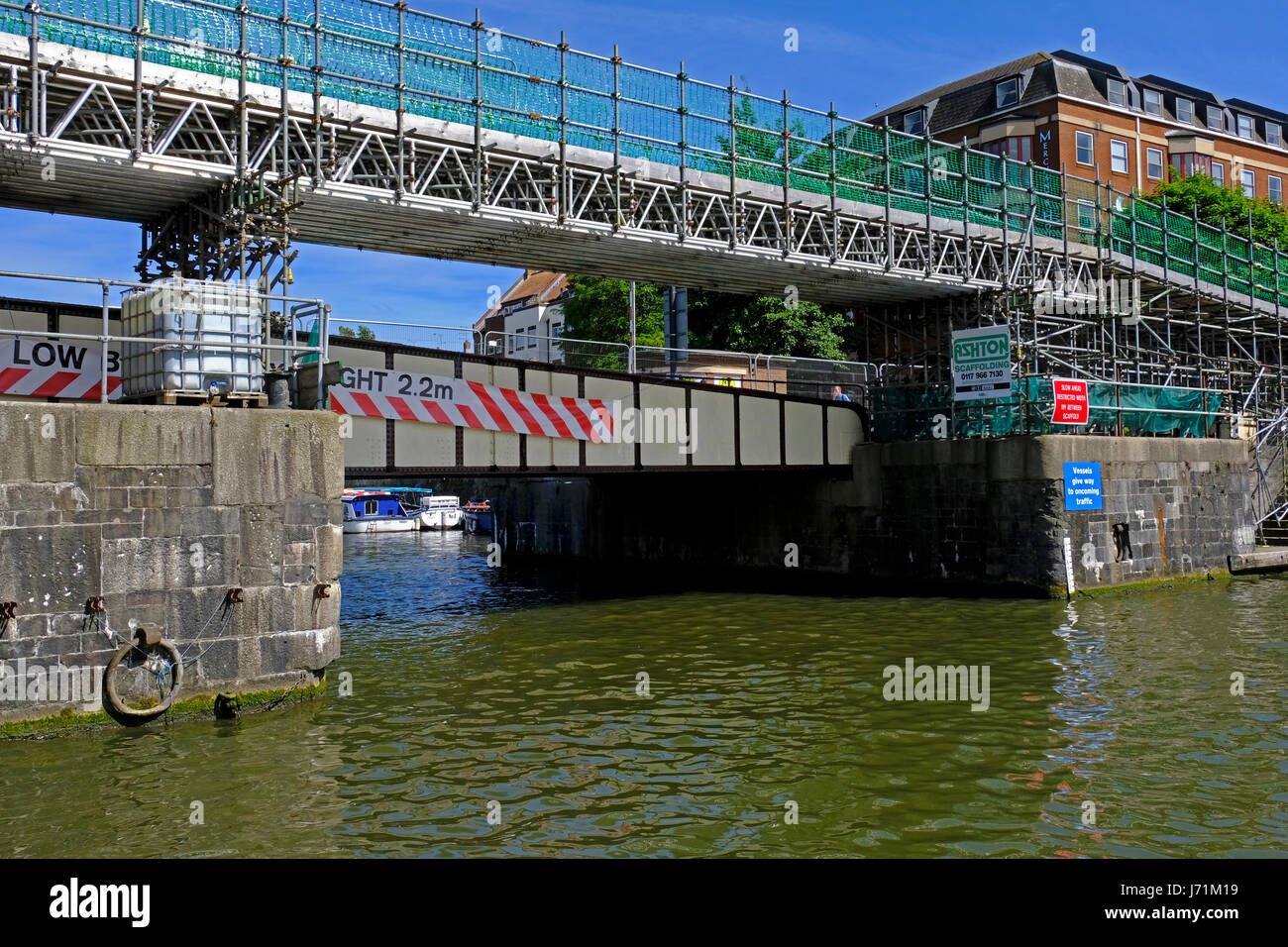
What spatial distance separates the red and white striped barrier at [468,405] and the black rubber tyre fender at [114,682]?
20.7 feet

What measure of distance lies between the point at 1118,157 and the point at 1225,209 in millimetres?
10985

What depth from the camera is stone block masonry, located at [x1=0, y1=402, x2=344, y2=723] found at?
11391 mm

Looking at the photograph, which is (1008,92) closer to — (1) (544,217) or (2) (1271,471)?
(2) (1271,471)

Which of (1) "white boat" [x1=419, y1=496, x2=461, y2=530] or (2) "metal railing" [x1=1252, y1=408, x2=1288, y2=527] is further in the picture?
(1) "white boat" [x1=419, y1=496, x2=461, y2=530]

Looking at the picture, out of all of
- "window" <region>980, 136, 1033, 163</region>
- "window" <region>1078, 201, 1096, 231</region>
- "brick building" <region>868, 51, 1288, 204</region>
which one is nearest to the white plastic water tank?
"window" <region>1078, 201, 1096, 231</region>

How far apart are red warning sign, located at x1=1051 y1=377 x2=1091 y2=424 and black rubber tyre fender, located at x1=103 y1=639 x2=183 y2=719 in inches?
747

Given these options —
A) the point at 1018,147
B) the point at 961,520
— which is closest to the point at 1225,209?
the point at 1018,147

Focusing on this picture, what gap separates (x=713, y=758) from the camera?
11273 mm

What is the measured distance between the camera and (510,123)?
20906 mm

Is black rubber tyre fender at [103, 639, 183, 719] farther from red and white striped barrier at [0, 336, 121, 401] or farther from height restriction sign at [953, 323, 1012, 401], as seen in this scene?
height restriction sign at [953, 323, 1012, 401]

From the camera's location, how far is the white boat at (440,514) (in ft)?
184

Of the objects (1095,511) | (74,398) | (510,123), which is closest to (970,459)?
(1095,511)

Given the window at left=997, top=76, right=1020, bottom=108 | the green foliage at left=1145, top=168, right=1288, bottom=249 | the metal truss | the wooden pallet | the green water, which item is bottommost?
the green water
